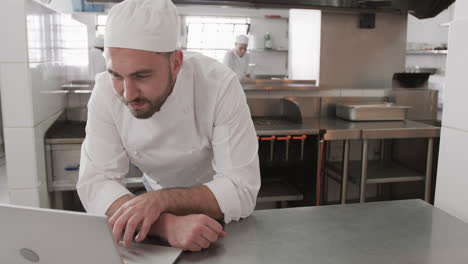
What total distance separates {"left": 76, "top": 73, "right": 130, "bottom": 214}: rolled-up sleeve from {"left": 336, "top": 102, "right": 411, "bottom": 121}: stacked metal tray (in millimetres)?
Result: 2404

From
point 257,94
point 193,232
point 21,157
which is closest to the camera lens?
point 193,232

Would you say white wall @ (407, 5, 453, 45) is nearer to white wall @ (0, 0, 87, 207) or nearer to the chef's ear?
white wall @ (0, 0, 87, 207)

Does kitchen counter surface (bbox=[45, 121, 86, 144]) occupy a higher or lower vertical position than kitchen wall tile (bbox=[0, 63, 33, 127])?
lower

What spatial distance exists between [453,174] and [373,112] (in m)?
Answer: 2.18

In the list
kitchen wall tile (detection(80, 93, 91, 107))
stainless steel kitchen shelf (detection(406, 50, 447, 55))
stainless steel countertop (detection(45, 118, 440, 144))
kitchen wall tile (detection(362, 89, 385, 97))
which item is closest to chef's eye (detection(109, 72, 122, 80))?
stainless steel countertop (detection(45, 118, 440, 144))

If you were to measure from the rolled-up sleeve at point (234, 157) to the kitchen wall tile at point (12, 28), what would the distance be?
1.40 m

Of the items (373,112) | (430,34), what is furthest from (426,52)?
(373,112)

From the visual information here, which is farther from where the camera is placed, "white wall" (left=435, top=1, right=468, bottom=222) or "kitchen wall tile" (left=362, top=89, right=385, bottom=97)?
"kitchen wall tile" (left=362, top=89, right=385, bottom=97)

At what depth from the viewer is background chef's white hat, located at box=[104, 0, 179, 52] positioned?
1.12 m

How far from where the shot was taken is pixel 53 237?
770 mm

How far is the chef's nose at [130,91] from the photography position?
109 centimetres

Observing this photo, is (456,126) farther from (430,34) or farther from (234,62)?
(430,34)

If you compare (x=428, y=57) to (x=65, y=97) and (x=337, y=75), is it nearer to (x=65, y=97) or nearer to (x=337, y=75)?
(x=337, y=75)

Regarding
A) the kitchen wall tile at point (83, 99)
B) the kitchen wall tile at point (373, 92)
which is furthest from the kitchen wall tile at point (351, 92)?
the kitchen wall tile at point (83, 99)
